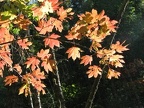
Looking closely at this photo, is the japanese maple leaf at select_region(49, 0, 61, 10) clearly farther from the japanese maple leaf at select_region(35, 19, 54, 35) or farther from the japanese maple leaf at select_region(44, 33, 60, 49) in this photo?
the japanese maple leaf at select_region(44, 33, 60, 49)

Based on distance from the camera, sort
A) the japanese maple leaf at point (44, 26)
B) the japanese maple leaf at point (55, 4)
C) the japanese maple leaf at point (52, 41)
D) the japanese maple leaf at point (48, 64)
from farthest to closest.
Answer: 1. the japanese maple leaf at point (48, 64)
2. the japanese maple leaf at point (55, 4)
3. the japanese maple leaf at point (44, 26)
4. the japanese maple leaf at point (52, 41)

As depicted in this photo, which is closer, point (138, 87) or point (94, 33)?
point (94, 33)

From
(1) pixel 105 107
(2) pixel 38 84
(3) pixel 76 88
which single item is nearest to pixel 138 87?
(1) pixel 105 107

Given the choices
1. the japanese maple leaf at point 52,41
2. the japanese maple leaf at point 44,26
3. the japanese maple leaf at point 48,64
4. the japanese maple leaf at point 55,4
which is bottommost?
the japanese maple leaf at point 48,64

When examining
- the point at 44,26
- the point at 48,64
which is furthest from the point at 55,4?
the point at 48,64

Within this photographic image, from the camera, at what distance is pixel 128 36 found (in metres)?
17.6

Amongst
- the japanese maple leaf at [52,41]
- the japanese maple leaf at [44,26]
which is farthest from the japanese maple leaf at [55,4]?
the japanese maple leaf at [52,41]

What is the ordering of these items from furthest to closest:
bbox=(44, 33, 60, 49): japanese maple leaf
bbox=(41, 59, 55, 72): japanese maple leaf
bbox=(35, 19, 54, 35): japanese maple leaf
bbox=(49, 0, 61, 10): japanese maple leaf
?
bbox=(41, 59, 55, 72): japanese maple leaf → bbox=(49, 0, 61, 10): japanese maple leaf → bbox=(35, 19, 54, 35): japanese maple leaf → bbox=(44, 33, 60, 49): japanese maple leaf

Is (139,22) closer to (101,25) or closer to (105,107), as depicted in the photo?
(105,107)

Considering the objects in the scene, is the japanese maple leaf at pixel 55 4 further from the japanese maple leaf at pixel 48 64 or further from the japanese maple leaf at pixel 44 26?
the japanese maple leaf at pixel 48 64

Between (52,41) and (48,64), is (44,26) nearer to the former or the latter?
(52,41)

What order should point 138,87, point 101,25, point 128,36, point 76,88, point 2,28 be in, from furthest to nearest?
point 128,36, point 76,88, point 138,87, point 101,25, point 2,28

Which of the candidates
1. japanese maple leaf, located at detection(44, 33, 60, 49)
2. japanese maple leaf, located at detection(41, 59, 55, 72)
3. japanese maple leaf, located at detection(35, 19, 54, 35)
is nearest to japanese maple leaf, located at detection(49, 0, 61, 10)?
japanese maple leaf, located at detection(35, 19, 54, 35)

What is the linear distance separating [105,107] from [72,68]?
3.73m
